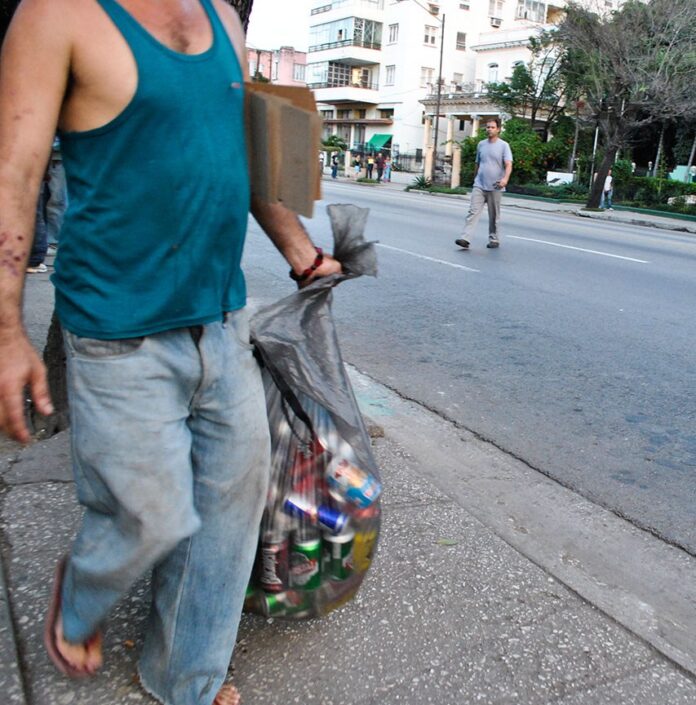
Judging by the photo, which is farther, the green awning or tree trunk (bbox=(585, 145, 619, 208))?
the green awning

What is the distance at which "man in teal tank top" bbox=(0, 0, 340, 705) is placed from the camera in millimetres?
1514

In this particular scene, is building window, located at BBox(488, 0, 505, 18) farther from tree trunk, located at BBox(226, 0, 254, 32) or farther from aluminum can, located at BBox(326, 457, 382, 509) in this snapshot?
aluminum can, located at BBox(326, 457, 382, 509)

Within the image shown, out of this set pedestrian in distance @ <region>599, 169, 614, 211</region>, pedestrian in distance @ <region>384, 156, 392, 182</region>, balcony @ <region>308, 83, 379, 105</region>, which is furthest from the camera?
balcony @ <region>308, 83, 379, 105</region>

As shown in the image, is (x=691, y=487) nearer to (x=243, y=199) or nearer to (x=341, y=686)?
→ (x=341, y=686)

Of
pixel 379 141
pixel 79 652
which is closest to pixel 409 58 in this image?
pixel 379 141

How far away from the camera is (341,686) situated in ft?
6.64

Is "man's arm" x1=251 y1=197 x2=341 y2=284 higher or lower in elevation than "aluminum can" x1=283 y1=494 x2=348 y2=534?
higher

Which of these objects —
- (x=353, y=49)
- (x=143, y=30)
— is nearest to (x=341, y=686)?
(x=143, y=30)

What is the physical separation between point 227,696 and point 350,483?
59 cm

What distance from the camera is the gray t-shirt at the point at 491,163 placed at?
439 inches

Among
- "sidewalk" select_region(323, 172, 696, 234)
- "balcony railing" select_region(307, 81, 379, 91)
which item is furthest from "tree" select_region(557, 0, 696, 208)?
"balcony railing" select_region(307, 81, 379, 91)

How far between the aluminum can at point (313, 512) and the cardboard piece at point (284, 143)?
699 mm

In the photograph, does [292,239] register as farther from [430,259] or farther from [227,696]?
[430,259]

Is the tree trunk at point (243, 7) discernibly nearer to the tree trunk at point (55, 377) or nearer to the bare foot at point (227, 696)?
the tree trunk at point (55, 377)
